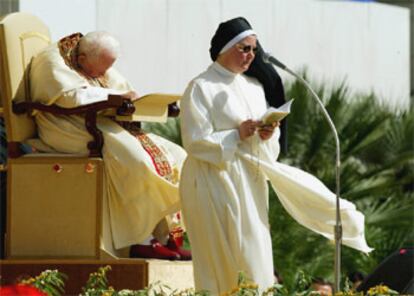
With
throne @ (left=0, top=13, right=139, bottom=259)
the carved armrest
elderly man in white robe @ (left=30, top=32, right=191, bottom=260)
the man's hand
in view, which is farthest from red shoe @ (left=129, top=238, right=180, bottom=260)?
the man's hand

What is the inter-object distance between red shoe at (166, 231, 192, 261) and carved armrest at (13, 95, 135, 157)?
0.79 metres

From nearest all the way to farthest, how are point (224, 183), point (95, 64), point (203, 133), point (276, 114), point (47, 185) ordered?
point (276, 114) → point (203, 133) → point (224, 183) → point (47, 185) → point (95, 64)

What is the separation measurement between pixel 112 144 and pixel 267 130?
1.36m

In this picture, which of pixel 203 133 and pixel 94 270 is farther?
pixel 94 270

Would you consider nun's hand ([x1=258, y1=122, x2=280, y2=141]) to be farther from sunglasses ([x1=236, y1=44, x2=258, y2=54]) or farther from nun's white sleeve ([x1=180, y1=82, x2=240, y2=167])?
sunglasses ([x1=236, y1=44, x2=258, y2=54])

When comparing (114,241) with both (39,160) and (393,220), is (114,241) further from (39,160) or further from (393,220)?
(393,220)

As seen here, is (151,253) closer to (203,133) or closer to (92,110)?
(92,110)

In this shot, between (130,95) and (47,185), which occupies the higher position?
(130,95)

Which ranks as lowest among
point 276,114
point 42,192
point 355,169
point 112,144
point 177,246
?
point 355,169

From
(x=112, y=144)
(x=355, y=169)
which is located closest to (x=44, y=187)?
(x=112, y=144)

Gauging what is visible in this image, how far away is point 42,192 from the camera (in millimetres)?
11477

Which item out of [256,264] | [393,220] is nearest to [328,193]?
[256,264]

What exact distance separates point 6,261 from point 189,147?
62.5 inches

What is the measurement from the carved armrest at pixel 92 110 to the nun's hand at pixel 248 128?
3.42ft
